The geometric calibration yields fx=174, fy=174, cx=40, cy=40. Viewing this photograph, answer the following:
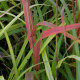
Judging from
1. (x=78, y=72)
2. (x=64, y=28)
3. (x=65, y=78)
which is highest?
(x=64, y=28)

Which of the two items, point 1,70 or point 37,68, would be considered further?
point 1,70

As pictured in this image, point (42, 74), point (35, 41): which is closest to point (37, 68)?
point (42, 74)

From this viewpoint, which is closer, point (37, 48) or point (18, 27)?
point (37, 48)

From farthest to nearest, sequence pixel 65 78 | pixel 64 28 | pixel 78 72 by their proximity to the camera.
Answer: pixel 65 78 < pixel 78 72 < pixel 64 28

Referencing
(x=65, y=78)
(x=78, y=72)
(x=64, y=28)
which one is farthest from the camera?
(x=65, y=78)

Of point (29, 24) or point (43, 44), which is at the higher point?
point (29, 24)

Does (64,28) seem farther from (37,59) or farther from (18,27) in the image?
(18,27)

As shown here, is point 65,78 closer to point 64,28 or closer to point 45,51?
point 45,51

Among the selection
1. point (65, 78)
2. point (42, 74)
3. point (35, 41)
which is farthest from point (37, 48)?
point (65, 78)

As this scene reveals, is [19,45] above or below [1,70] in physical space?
above
